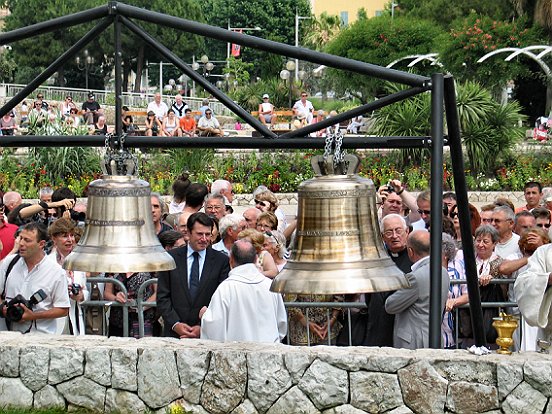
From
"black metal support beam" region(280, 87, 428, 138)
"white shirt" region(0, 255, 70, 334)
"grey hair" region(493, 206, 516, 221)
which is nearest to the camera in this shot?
"black metal support beam" region(280, 87, 428, 138)

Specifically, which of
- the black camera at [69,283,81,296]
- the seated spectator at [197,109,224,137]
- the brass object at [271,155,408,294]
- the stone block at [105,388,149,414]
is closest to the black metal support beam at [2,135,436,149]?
the brass object at [271,155,408,294]

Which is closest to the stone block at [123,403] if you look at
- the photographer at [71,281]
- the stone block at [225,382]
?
the stone block at [225,382]

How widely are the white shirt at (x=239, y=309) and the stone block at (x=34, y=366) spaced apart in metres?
1.12

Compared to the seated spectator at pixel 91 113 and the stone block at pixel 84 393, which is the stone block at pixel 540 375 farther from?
the seated spectator at pixel 91 113

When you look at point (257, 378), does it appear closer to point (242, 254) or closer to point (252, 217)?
point (242, 254)

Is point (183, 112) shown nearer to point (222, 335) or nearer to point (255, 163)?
point (255, 163)

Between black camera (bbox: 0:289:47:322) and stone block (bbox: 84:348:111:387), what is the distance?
4.25ft

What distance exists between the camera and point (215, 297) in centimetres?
856

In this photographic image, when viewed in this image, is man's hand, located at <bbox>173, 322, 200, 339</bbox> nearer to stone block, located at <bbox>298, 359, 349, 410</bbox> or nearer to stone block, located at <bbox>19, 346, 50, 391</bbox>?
stone block, located at <bbox>19, 346, 50, 391</bbox>

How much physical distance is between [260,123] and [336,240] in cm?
90

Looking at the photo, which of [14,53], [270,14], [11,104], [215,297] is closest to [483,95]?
[215,297]

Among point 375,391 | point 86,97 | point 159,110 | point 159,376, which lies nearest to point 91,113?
point 159,110

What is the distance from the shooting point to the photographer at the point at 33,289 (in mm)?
9266

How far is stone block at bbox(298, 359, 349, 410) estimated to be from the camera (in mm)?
7609
